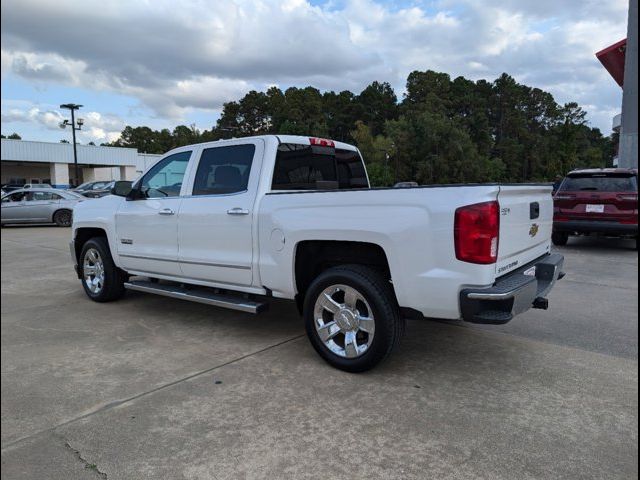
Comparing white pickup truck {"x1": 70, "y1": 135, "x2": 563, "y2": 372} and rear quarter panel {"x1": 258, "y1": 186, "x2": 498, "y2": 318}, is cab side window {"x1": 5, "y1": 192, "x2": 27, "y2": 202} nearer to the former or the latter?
white pickup truck {"x1": 70, "y1": 135, "x2": 563, "y2": 372}

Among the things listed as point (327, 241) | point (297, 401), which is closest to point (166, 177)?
point (327, 241)

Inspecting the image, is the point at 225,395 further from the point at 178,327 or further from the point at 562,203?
the point at 562,203

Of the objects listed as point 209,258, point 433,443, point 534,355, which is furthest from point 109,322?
point 534,355

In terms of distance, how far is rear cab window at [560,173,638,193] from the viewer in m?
9.97

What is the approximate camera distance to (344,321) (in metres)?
3.94

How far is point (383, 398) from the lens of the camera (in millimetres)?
3488

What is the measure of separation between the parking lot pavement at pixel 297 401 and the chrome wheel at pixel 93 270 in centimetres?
77

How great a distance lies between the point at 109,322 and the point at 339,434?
3.34 metres

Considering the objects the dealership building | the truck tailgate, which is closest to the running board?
the truck tailgate

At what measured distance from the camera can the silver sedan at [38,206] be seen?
16594 mm

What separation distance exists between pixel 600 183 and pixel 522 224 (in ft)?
25.3

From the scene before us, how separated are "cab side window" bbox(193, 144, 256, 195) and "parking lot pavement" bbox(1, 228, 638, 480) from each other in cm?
145

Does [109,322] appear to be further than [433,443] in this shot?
Yes

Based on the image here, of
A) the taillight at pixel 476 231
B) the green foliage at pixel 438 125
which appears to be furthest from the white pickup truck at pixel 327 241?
the green foliage at pixel 438 125
